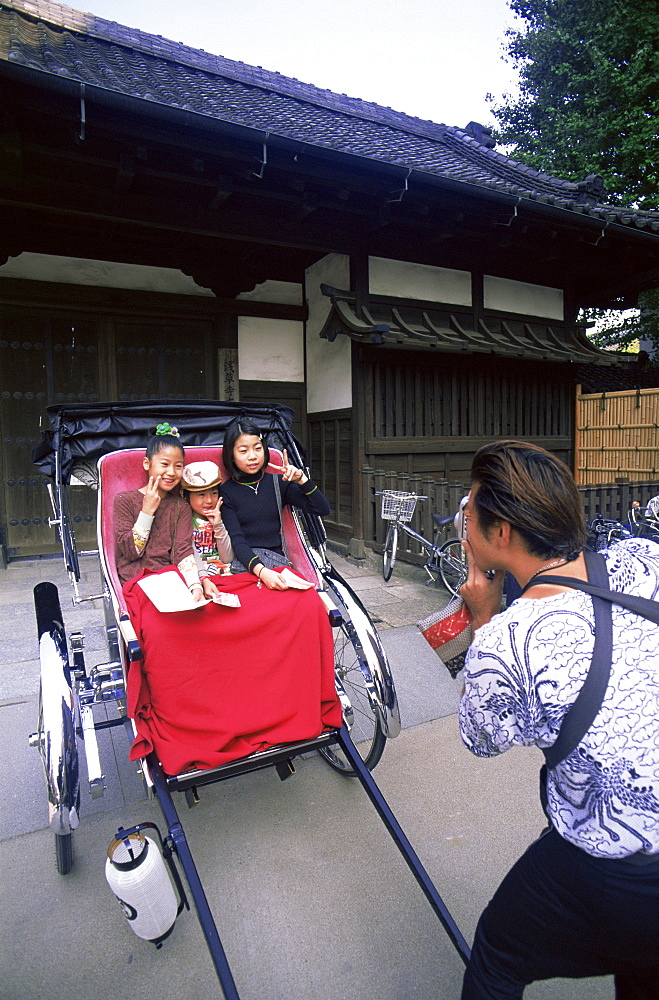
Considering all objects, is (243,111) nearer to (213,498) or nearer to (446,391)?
(446,391)

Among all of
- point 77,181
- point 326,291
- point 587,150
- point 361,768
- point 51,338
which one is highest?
point 587,150

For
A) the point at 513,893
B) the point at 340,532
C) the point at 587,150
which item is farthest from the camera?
the point at 587,150

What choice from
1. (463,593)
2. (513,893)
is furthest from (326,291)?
(513,893)

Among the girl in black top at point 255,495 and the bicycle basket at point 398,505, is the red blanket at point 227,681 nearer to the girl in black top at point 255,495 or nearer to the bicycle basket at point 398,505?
the girl in black top at point 255,495

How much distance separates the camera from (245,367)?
23.5 ft

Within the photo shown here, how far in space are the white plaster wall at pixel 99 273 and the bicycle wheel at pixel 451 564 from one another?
4.24 m

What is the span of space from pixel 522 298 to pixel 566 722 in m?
7.86

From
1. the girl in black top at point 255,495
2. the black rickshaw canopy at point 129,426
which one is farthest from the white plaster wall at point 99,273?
the girl in black top at point 255,495

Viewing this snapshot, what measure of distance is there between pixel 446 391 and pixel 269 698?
594 centimetres

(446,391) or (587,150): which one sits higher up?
(587,150)

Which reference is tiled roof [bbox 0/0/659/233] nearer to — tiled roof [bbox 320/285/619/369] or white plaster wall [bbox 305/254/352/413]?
white plaster wall [bbox 305/254/352/413]

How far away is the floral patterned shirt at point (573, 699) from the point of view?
0.96m

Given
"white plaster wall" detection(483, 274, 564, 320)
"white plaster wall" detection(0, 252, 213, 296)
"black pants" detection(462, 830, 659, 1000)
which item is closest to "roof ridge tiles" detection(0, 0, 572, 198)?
"white plaster wall" detection(483, 274, 564, 320)

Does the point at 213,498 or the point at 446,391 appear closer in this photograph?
the point at 213,498
